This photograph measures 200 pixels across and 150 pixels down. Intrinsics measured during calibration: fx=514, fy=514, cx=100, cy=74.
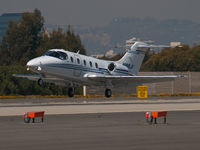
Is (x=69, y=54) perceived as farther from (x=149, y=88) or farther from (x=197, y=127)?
(x=197, y=127)

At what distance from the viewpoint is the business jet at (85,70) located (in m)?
39.6

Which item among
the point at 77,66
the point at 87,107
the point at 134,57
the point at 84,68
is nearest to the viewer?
the point at 87,107

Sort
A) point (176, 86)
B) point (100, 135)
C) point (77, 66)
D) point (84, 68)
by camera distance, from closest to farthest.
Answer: point (100, 135), point (77, 66), point (84, 68), point (176, 86)

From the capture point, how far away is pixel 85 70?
141 ft

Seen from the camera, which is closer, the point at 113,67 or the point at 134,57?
the point at 113,67

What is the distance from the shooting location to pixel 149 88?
5916 centimetres

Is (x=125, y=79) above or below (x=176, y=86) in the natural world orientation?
above

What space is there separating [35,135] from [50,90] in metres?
36.6

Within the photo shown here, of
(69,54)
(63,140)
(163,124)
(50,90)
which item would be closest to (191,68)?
(50,90)

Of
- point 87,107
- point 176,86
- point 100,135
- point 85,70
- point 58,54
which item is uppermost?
point 58,54

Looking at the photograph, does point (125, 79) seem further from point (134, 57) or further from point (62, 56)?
point (62, 56)

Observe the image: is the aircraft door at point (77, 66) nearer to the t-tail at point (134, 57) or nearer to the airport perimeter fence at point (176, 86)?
the t-tail at point (134, 57)

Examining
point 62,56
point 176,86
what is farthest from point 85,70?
point 176,86

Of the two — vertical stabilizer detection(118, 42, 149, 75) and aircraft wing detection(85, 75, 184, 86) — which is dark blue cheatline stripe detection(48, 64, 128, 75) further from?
vertical stabilizer detection(118, 42, 149, 75)
